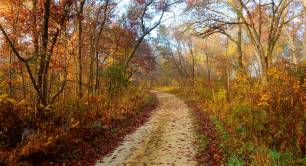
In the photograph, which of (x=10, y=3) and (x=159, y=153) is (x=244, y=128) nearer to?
(x=159, y=153)

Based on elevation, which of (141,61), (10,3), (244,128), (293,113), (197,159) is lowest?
(197,159)

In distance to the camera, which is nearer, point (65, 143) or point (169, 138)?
point (65, 143)

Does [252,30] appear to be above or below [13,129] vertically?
above

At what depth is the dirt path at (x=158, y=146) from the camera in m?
8.05

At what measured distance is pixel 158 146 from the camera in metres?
9.54

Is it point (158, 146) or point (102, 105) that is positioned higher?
point (102, 105)

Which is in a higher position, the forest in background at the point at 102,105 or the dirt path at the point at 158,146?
the forest in background at the point at 102,105

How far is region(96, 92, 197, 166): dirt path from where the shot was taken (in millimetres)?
8055

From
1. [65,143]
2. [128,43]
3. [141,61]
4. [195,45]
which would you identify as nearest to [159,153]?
[65,143]

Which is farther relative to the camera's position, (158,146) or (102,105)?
(102,105)

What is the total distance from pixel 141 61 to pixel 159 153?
21.5 metres

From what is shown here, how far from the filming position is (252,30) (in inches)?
572

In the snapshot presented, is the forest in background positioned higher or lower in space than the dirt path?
higher

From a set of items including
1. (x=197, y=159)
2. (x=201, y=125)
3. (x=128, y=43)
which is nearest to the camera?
(x=197, y=159)
